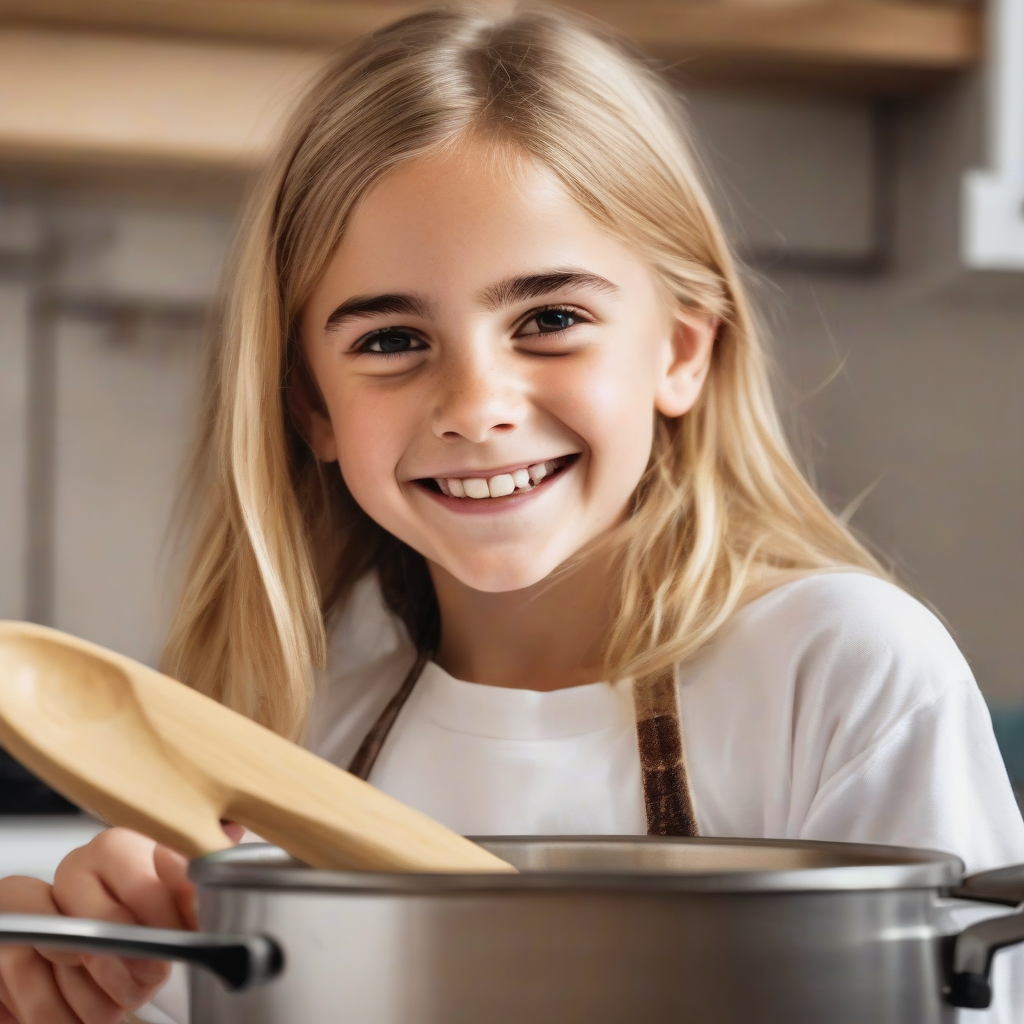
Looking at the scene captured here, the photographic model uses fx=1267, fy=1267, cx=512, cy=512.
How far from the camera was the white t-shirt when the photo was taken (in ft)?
1.92

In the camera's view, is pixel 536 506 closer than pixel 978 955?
No

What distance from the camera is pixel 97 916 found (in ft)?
1.63

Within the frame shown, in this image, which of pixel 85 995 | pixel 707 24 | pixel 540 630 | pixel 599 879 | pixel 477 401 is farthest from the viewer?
pixel 707 24

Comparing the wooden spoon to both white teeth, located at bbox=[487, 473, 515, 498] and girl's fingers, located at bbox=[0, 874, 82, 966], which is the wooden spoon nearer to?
girl's fingers, located at bbox=[0, 874, 82, 966]

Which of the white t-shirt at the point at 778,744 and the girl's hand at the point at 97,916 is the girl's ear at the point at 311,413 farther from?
the girl's hand at the point at 97,916

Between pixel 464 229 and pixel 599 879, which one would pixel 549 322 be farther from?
pixel 599 879

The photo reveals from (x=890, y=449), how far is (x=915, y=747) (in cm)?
117

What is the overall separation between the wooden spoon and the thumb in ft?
0.46

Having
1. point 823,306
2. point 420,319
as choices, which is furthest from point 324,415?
point 823,306

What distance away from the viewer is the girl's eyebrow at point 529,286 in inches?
25.7

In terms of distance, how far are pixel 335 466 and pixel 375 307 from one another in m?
0.23

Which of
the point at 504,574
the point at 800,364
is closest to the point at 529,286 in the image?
the point at 504,574

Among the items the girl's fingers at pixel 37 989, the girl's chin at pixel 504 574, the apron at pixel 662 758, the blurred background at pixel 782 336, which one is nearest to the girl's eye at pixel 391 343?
the girl's chin at pixel 504 574

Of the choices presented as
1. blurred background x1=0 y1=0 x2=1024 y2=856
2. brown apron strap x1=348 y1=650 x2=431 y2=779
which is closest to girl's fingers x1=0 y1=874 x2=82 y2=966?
brown apron strap x1=348 y1=650 x2=431 y2=779
